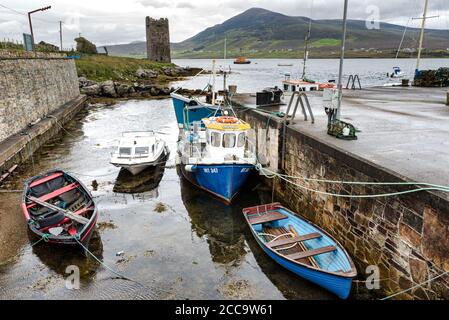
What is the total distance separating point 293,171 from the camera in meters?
14.3

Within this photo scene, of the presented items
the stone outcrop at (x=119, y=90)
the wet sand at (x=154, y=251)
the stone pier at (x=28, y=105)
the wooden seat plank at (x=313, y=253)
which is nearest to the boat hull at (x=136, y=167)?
the wet sand at (x=154, y=251)

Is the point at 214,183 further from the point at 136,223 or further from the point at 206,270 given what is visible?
the point at 206,270

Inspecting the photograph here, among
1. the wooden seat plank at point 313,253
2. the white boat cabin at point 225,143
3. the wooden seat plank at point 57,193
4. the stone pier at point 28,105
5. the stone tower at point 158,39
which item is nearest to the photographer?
the wooden seat plank at point 313,253

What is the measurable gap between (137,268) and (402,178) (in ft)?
25.3

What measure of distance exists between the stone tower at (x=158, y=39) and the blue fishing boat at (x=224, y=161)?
9829 cm

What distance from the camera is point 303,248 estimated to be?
34.5 feet

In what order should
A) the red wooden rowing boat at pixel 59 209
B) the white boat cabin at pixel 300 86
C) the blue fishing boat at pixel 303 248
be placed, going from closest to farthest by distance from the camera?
the blue fishing boat at pixel 303 248 → the red wooden rowing boat at pixel 59 209 → the white boat cabin at pixel 300 86

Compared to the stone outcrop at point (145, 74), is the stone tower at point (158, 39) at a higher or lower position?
higher

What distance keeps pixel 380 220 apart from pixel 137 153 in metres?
12.9

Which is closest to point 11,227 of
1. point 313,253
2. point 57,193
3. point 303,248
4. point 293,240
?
point 57,193

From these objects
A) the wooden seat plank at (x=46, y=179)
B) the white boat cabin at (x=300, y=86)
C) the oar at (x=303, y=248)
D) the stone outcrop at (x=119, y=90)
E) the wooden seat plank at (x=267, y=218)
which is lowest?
the oar at (x=303, y=248)

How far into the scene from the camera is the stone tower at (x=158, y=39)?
340 feet

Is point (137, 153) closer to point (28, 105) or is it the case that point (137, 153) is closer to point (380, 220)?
point (28, 105)

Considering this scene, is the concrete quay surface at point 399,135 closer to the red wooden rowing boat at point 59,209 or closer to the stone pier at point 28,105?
the red wooden rowing boat at point 59,209
